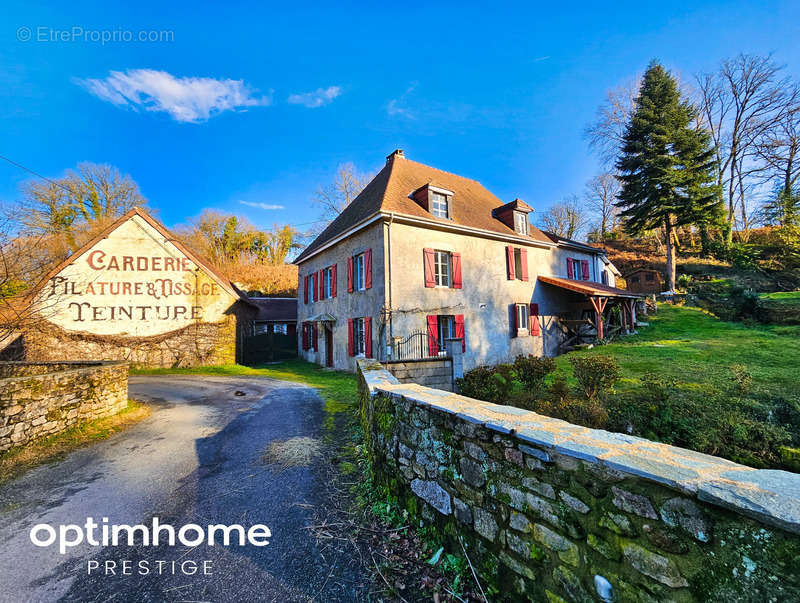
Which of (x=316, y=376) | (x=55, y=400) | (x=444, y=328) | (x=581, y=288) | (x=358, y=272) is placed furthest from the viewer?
(x=581, y=288)

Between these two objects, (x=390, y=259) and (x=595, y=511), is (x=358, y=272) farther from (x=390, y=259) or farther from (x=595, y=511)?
(x=595, y=511)

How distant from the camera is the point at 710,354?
1094 centimetres

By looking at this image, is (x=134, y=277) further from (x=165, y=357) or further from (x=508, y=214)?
(x=508, y=214)

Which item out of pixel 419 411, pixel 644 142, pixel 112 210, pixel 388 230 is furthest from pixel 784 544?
pixel 112 210

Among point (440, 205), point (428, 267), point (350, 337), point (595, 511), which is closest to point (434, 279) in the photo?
point (428, 267)

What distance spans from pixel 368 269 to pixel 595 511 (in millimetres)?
11554

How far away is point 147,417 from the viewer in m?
7.50

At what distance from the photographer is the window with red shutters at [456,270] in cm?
1388

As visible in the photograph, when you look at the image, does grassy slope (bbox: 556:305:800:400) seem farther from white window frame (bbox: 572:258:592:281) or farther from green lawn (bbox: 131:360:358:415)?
green lawn (bbox: 131:360:358:415)

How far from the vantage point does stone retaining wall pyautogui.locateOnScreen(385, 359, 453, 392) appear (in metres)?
8.78

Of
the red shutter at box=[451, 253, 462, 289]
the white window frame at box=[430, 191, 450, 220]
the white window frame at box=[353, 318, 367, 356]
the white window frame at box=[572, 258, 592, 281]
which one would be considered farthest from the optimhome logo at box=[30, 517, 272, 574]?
the white window frame at box=[572, 258, 592, 281]

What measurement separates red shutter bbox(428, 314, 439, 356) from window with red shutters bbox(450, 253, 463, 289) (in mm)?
1745

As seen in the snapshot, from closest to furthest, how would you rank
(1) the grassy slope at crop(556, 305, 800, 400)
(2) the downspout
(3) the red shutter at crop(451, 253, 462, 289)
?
(1) the grassy slope at crop(556, 305, 800, 400) → (2) the downspout → (3) the red shutter at crop(451, 253, 462, 289)

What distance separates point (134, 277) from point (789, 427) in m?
21.3
